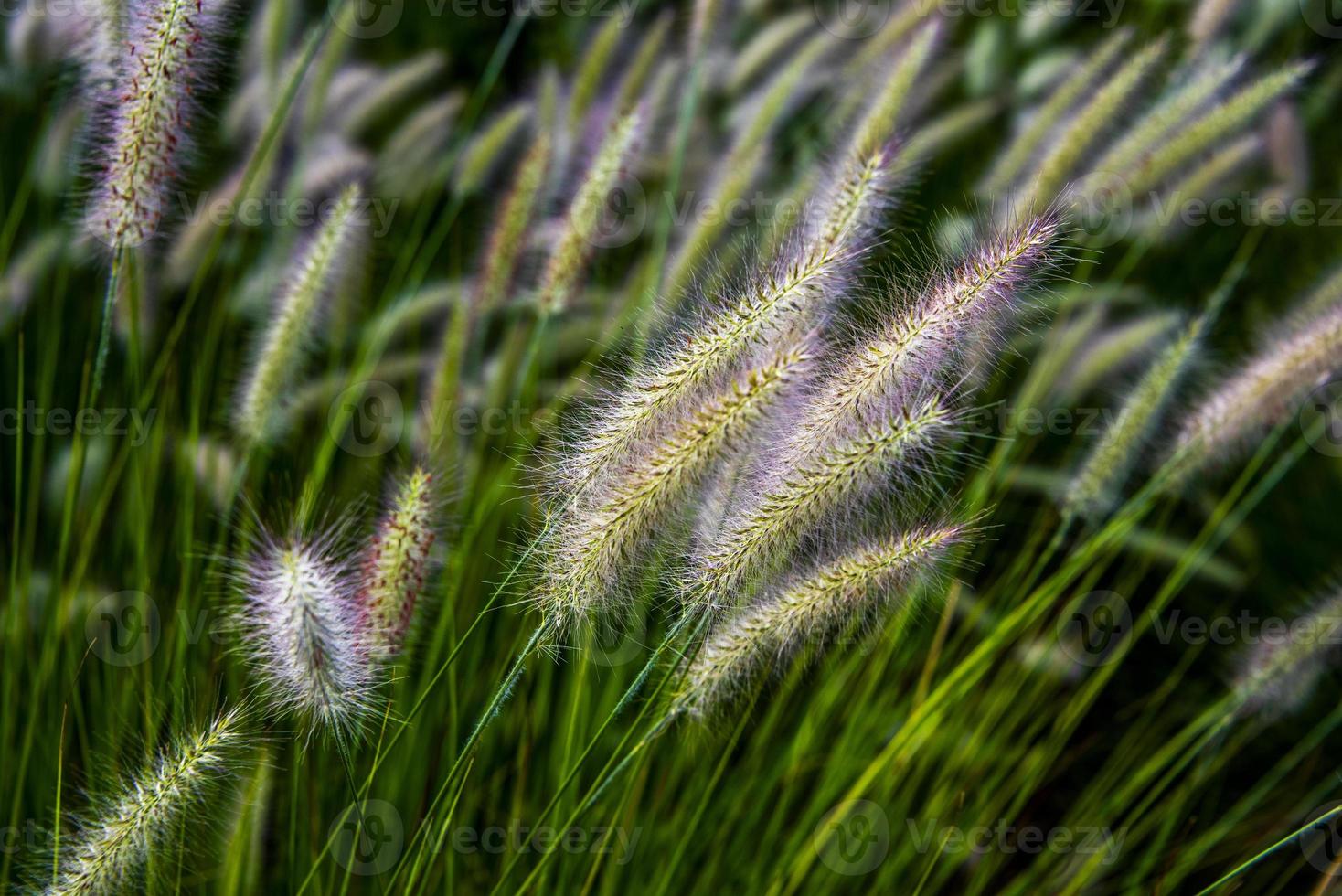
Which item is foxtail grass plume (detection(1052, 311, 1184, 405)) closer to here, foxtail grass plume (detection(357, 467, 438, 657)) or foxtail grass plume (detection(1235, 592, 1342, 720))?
foxtail grass plume (detection(1235, 592, 1342, 720))

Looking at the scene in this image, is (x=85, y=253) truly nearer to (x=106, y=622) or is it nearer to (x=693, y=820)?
(x=106, y=622)

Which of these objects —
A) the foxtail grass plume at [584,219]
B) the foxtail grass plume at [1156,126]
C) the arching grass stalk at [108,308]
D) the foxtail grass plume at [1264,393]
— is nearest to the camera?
the arching grass stalk at [108,308]

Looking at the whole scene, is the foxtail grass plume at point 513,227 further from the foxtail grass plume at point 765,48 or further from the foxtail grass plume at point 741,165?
the foxtail grass plume at point 765,48

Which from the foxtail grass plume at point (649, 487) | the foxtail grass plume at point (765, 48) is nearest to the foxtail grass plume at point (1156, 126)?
the foxtail grass plume at point (765, 48)

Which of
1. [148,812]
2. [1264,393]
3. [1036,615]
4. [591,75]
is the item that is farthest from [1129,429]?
[148,812]

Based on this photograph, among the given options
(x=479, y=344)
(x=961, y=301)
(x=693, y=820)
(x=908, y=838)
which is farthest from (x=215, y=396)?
(x=961, y=301)

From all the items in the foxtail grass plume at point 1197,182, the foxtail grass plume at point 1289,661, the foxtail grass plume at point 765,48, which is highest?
the foxtail grass plume at point 765,48

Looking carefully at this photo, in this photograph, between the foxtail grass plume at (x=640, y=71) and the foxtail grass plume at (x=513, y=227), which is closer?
the foxtail grass plume at (x=513, y=227)
